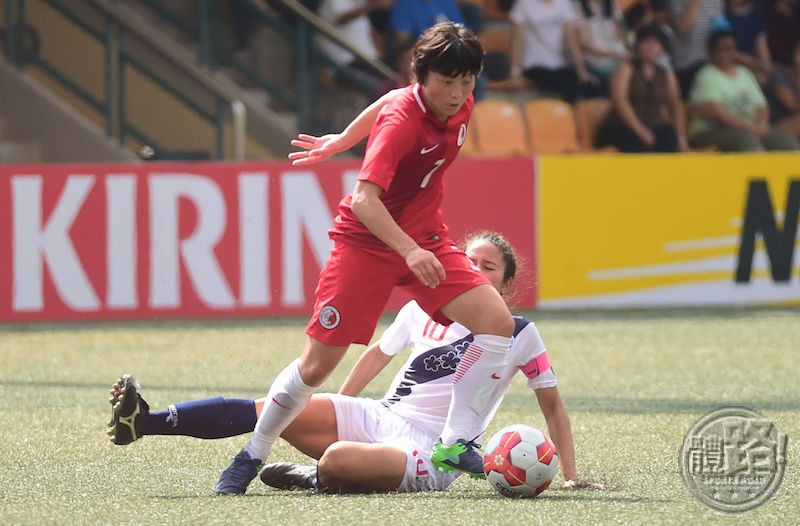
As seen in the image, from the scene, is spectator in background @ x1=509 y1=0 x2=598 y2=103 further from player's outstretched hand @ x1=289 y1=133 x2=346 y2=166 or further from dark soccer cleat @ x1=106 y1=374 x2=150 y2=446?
dark soccer cleat @ x1=106 y1=374 x2=150 y2=446

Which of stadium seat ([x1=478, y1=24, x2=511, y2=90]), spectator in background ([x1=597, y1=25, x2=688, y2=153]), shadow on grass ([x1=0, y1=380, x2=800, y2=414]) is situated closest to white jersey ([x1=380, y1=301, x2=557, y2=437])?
shadow on grass ([x1=0, y1=380, x2=800, y2=414])

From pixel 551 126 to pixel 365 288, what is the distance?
32.3 ft

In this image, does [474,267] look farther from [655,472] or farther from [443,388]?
[655,472]

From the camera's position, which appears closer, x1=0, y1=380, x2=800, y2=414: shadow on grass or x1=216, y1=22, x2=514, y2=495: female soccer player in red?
x1=216, y1=22, x2=514, y2=495: female soccer player in red

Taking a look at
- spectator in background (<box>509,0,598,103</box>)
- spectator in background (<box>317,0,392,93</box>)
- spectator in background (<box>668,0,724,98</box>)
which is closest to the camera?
spectator in background (<box>317,0,392,93</box>)

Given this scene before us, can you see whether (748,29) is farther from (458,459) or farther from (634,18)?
(458,459)

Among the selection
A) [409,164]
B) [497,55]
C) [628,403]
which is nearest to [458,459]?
[409,164]

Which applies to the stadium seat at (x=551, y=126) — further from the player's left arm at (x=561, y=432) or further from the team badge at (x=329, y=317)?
the team badge at (x=329, y=317)

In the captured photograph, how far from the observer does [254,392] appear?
25.9ft

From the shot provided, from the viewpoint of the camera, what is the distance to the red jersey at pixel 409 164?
4.77 metres

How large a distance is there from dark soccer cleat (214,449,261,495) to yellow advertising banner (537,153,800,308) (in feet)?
25.0

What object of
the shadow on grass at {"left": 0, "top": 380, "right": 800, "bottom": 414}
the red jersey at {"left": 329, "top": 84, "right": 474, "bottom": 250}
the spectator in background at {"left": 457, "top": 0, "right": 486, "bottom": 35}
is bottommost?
the shadow on grass at {"left": 0, "top": 380, "right": 800, "bottom": 414}

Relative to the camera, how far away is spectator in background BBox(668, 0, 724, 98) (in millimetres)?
15023

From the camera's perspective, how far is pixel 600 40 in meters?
15.1
